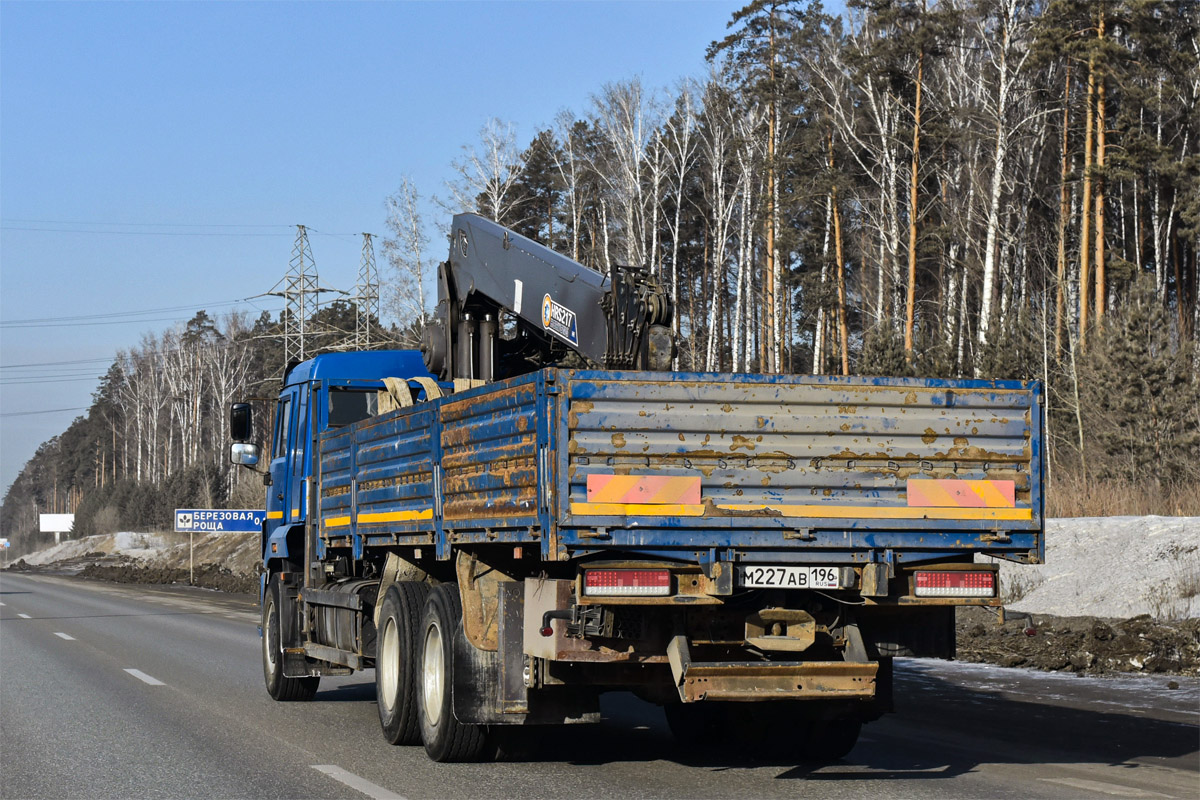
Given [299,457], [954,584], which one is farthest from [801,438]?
[299,457]

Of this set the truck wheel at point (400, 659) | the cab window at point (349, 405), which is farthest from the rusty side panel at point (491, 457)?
the cab window at point (349, 405)

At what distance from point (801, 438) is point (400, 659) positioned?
330 centimetres

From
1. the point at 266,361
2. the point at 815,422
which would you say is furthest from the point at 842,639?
the point at 266,361

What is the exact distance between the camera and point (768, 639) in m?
7.51

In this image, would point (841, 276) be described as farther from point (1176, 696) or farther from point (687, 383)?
point (687, 383)

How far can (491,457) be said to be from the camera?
7684 millimetres

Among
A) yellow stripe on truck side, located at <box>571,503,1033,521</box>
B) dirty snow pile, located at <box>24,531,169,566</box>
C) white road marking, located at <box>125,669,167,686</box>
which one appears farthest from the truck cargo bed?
dirty snow pile, located at <box>24,531,169,566</box>

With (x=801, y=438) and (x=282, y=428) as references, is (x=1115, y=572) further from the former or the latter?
(x=801, y=438)

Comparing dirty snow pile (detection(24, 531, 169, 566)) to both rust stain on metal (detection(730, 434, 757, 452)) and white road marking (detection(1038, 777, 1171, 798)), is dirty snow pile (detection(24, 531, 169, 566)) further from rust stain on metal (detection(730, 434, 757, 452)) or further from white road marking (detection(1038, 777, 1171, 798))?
rust stain on metal (detection(730, 434, 757, 452))

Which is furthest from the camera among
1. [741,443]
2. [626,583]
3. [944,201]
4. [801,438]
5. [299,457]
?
[944,201]

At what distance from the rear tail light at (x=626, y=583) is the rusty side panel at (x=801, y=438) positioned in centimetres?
33

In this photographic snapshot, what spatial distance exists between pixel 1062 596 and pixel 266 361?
Result: 325ft

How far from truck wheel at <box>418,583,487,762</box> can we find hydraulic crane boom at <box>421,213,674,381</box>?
2.00m

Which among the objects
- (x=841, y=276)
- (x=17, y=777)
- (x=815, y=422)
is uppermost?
(x=841, y=276)
